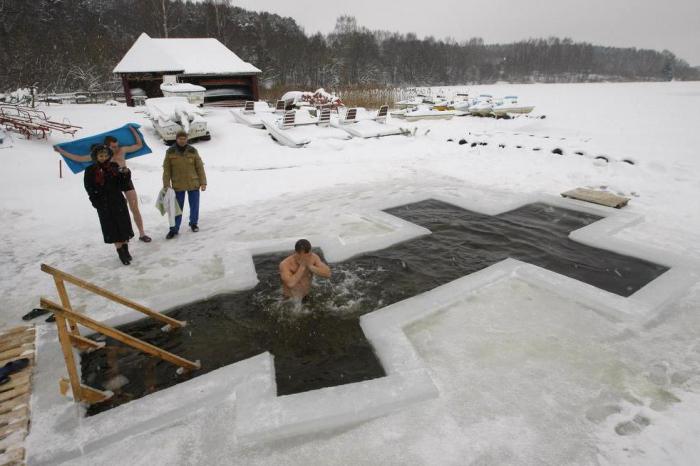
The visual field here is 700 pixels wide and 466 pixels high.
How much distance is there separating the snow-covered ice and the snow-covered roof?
44.1 feet

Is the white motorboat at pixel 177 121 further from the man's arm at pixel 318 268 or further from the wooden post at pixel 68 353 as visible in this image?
the wooden post at pixel 68 353

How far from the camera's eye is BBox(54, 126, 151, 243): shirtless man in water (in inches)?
217

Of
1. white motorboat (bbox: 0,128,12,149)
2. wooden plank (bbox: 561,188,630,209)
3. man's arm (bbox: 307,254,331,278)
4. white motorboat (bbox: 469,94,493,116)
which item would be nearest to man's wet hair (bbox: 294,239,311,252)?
man's arm (bbox: 307,254,331,278)

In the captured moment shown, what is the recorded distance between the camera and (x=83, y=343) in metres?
3.68

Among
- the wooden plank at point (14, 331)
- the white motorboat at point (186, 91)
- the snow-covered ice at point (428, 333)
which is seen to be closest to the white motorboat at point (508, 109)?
the snow-covered ice at point (428, 333)

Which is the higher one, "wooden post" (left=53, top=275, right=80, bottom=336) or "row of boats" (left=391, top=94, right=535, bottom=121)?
"row of boats" (left=391, top=94, right=535, bottom=121)

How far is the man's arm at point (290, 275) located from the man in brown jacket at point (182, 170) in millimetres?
2668

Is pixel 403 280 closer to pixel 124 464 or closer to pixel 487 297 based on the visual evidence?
pixel 487 297

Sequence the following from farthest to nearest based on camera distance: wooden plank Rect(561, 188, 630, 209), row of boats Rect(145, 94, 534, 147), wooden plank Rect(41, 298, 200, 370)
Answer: row of boats Rect(145, 94, 534, 147)
wooden plank Rect(561, 188, 630, 209)
wooden plank Rect(41, 298, 200, 370)

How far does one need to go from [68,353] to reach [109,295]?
87 cm

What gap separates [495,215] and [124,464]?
6741 millimetres

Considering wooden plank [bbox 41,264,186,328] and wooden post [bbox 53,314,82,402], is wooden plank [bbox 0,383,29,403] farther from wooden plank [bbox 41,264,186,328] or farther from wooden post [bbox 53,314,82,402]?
wooden plank [bbox 41,264,186,328]

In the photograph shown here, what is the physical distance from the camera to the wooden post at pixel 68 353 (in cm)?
273

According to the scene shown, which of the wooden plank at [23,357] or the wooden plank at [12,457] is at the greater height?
the wooden plank at [23,357]
